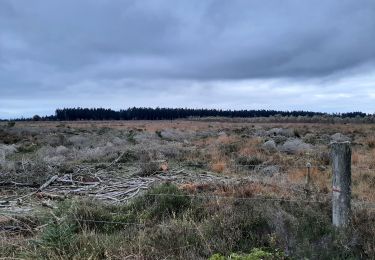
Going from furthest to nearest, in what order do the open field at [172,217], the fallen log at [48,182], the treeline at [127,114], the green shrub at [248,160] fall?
the treeline at [127,114]
the green shrub at [248,160]
the fallen log at [48,182]
the open field at [172,217]

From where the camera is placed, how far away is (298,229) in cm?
539

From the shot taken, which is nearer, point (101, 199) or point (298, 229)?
point (298, 229)

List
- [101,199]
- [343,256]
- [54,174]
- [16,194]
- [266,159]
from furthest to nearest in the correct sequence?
[266,159], [54,174], [16,194], [101,199], [343,256]

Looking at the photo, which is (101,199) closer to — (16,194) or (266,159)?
(16,194)

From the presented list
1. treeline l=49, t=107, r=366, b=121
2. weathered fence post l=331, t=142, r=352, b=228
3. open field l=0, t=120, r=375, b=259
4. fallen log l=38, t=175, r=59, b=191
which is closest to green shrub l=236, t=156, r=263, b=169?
open field l=0, t=120, r=375, b=259

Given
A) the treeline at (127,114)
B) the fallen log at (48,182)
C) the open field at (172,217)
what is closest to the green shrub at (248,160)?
the open field at (172,217)

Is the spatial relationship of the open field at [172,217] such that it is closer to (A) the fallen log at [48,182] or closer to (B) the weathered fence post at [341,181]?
(A) the fallen log at [48,182]

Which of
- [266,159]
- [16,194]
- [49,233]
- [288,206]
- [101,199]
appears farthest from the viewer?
[266,159]

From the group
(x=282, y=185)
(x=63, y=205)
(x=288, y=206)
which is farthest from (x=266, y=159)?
(x=63, y=205)

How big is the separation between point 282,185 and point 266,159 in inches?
217

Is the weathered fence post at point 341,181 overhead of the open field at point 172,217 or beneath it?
overhead

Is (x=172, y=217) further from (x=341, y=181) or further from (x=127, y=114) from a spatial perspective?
(x=127, y=114)

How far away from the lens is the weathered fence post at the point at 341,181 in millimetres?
5070

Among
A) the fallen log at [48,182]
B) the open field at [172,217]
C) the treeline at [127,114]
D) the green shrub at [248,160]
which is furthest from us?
the treeline at [127,114]
